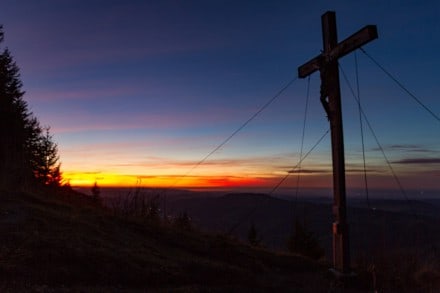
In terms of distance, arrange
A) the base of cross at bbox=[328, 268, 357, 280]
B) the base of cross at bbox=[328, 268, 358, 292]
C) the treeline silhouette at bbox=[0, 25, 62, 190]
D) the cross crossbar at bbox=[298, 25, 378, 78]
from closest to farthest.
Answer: the cross crossbar at bbox=[298, 25, 378, 78], the base of cross at bbox=[328, 268, 358, 292], the base of cross at bbox=[328, 268, 357, 280], the treeline silhouette at bbox=[0, 25, 62, 190]

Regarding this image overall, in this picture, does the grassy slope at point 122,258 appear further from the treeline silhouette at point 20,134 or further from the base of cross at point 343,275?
the treeline silhouette at point 20,134

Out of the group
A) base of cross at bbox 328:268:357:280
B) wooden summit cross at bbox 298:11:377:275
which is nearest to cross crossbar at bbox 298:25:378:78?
wooden summit cross at bbox 298:11:377:275

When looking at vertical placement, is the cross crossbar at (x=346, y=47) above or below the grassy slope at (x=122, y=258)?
above

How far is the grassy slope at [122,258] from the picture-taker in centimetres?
795

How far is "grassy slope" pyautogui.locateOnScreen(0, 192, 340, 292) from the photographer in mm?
7945

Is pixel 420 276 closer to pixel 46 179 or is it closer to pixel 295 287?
pixel 295 287

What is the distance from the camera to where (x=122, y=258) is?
354 inches

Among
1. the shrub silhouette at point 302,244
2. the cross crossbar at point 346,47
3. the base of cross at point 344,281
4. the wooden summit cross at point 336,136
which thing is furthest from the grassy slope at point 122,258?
the shrub silhouette at point 302,244

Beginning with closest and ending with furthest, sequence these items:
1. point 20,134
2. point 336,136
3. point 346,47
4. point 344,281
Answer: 1. point 346,47
2. point 344,281
3. point 336,136
4. point 20,134

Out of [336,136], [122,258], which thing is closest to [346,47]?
[336,136]

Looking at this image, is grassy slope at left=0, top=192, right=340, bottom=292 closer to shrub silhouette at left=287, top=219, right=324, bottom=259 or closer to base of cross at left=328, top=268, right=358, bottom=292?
base of cross at left=328, top=268, right=358, bottom=292

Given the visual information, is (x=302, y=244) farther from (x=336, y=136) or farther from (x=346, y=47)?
(x=346, y=47)

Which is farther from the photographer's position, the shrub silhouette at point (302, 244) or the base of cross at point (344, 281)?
the shrub silhouette at point (302, 244)

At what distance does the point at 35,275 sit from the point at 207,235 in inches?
238
